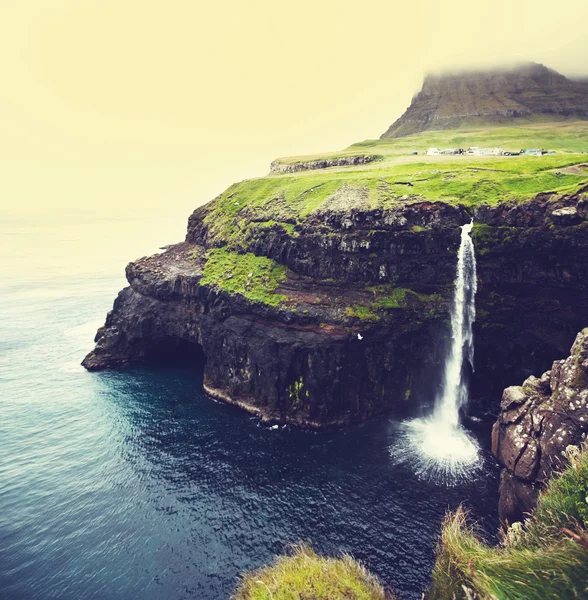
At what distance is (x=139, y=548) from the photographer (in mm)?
39938

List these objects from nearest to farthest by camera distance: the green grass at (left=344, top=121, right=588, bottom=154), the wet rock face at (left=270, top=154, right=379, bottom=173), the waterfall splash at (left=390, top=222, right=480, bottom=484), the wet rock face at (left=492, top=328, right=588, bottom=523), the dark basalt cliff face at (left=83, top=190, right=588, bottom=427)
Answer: the wet rock face at (left=492, top=328, right=588, bottom=523)
the waterfall splash at (left=390, top=222, right=480, bottom=484)
the dark basalt cliff face at (left=83, top=190, right=588, bottom=427)
the wet rock face at (left=270, top=154, right=379, bottom=173)
the green grass at (left=344, top=121, right=588, bottom=154)

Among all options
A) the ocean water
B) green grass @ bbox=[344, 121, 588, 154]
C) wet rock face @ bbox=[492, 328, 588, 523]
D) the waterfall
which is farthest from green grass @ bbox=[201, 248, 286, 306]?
green grass @ bbox=[344, 121, 588, 154]

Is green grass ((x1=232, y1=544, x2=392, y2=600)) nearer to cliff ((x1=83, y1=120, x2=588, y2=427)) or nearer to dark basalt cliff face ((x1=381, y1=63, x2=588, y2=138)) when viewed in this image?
cliff ((x1=83, y1=120, x2=588, y2=427))

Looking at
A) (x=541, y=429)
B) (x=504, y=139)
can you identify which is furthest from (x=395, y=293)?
(x=504, y=139)

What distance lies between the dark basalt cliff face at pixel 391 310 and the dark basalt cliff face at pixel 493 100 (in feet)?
421

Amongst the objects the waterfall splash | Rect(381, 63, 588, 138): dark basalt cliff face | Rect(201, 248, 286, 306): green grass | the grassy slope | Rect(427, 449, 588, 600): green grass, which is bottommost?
the waterfall splash

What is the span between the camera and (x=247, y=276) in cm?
7494

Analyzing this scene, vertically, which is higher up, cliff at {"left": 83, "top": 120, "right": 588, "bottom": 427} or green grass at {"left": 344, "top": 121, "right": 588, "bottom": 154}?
green grass at {"left": 344, "top": 121, "right": 588, "bottom": 154}

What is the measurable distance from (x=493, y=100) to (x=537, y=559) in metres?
198

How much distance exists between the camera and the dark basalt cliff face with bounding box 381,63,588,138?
529 feet

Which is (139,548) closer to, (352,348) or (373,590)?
(373,590)

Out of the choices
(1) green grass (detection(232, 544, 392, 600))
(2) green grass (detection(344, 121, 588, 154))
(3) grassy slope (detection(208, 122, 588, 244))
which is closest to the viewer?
(1) green grass (detection(232, 544, 392, 600))

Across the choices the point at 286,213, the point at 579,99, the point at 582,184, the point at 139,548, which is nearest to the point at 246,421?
the point at 139,548

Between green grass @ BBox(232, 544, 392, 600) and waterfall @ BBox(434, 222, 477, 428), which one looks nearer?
green grass @ BBox(232, 544, 392, 600)
